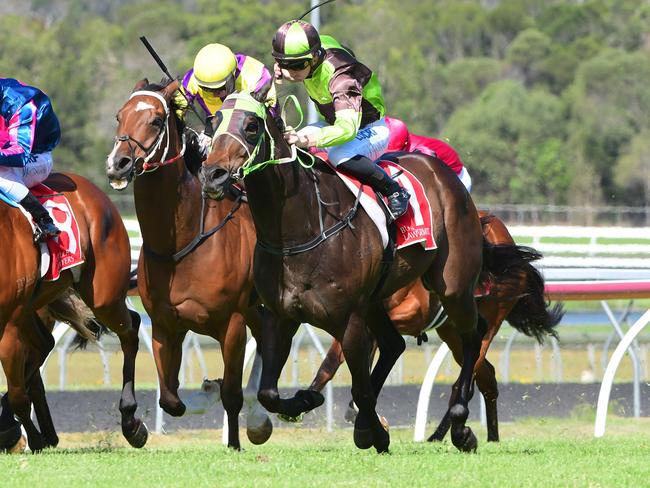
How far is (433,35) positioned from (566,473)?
6921 cm

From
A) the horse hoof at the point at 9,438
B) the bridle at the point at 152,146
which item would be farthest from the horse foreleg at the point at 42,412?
the bridle at the point at 152,146

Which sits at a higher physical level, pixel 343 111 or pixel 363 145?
pixel 343 111

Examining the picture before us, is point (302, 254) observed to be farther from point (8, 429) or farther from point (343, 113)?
point (8, 429)

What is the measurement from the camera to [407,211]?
6.97 metres

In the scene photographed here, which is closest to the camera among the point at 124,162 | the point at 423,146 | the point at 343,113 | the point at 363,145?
the point at 343,113

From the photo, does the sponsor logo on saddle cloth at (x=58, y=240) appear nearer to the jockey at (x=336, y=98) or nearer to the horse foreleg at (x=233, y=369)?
the horse foreleg at (x=233, y=369)

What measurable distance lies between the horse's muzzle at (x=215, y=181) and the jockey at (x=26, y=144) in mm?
1880

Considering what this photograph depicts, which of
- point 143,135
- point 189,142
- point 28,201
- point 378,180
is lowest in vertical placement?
point 28,201

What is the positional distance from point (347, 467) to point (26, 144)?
285 cm

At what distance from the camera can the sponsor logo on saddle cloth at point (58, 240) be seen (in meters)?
7.58

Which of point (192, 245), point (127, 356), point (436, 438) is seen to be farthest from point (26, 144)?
point (436, 438)

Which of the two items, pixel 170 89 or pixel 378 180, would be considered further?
pixel 170 89

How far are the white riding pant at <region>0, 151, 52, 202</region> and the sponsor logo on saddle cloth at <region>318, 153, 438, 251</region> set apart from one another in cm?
166

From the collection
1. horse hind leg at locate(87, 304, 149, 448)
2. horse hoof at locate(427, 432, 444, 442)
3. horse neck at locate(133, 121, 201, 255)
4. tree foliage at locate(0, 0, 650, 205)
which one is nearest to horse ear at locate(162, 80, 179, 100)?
horse neck at locate(133, 121, 201, 255)
